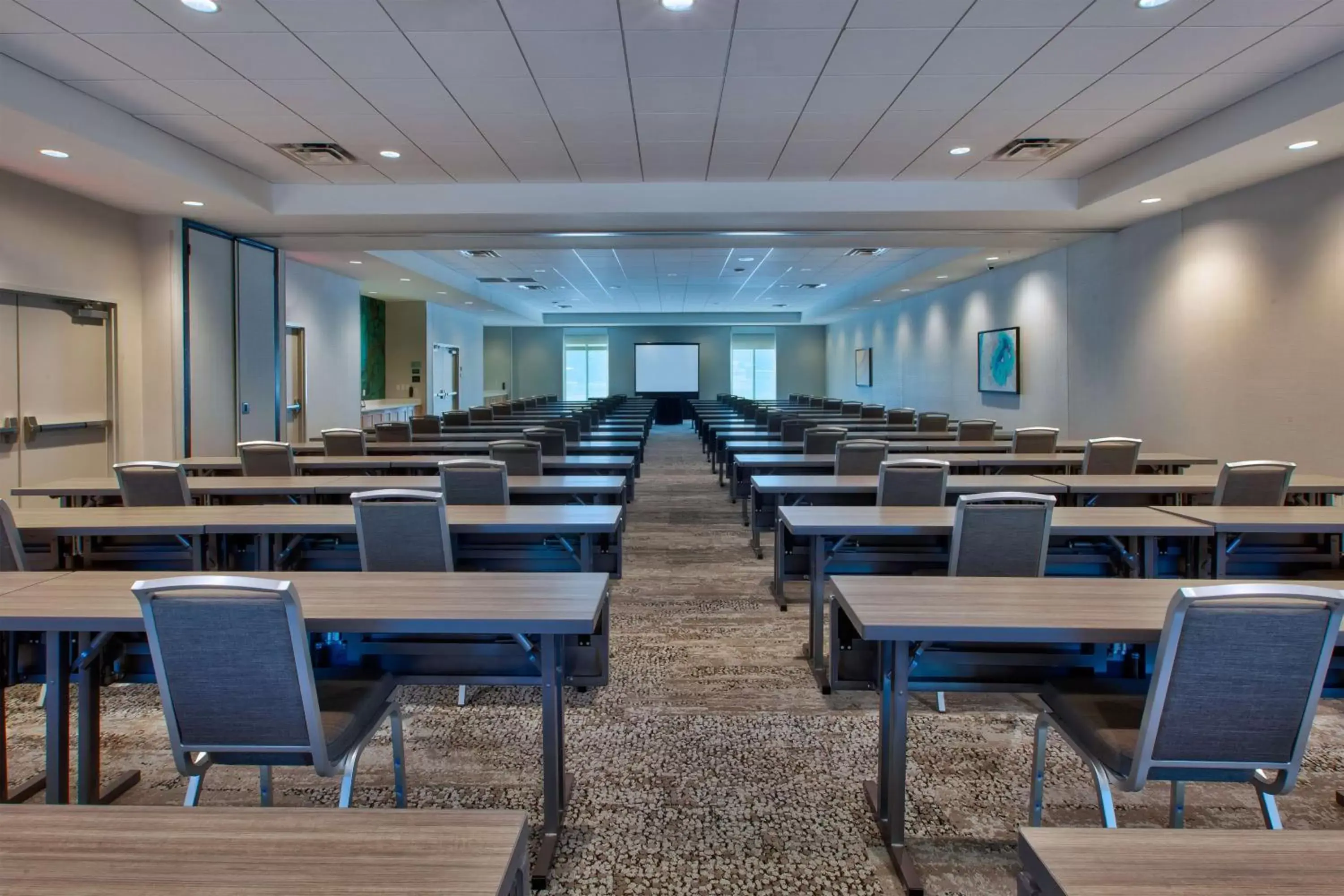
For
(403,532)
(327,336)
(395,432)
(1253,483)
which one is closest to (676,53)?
(403,532)

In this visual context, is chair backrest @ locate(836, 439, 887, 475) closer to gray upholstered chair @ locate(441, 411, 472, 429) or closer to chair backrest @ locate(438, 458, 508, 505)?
chair backrest @ locate(438, 458, 508, 505)

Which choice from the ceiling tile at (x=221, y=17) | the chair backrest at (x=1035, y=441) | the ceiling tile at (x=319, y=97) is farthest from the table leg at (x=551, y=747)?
the chair backrest at (x=1035, y=441)

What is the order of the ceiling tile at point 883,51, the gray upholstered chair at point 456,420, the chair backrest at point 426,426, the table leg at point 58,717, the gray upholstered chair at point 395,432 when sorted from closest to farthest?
the table leg at point 58,717 → the ceiling tile at point 883,51 → the gray upholstered chair at point 395,432 → the chair backrest at point 426,426 → the gray upholstered chair at point 456,420

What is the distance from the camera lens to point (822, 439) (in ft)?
21.8

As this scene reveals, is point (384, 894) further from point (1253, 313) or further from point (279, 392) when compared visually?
point (279, 392)

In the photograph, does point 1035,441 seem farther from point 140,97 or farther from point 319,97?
point 140,97

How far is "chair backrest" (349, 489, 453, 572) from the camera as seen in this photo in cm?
290

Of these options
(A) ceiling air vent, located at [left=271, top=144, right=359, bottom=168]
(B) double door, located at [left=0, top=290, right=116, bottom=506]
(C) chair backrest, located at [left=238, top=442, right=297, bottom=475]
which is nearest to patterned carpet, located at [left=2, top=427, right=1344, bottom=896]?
(C) chair backrest, located at [left=238, top=442, right=297, bottom=475]

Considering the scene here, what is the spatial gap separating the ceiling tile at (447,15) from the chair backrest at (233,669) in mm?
3147

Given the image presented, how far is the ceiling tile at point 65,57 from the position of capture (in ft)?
13.8

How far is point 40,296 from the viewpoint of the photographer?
249 inches

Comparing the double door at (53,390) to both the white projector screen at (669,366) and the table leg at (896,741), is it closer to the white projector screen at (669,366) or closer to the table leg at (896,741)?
the table leg at (896,741)

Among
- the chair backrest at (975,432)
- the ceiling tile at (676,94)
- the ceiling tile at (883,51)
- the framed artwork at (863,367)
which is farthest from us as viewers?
the framed artwork at (863,367)

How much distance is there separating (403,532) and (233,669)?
1187mm
